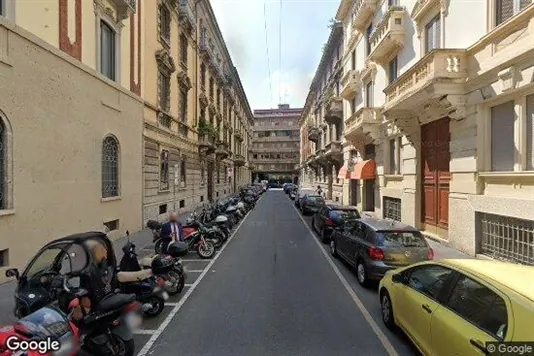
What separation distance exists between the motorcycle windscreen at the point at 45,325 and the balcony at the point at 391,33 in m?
15.3

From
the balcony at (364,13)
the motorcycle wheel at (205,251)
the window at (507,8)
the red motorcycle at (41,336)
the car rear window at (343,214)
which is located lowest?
the motorcycle wheel at (205,251)

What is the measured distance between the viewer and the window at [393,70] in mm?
16328

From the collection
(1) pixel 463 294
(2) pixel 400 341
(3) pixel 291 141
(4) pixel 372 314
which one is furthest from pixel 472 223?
(3) pixel 291 141

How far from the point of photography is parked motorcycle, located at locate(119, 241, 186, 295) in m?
6.10

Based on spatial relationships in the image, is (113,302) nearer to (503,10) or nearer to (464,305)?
(464,305)

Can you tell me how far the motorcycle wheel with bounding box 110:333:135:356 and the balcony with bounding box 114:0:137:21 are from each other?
38.4 feet

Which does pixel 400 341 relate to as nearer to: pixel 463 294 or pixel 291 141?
pixel 463 294

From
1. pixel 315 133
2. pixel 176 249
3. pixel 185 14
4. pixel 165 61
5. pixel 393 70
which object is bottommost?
pixel 176 249

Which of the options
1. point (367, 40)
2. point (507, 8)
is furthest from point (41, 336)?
point (367, 40)

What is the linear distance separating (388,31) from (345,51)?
11904 mm

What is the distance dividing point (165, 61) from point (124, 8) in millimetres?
4723

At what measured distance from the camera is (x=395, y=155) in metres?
16.5

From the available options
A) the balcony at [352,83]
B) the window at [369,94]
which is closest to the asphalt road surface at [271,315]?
the window at [369,94]

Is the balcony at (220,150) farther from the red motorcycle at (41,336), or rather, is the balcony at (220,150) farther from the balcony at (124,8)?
the red motorcycle at (41,336)
